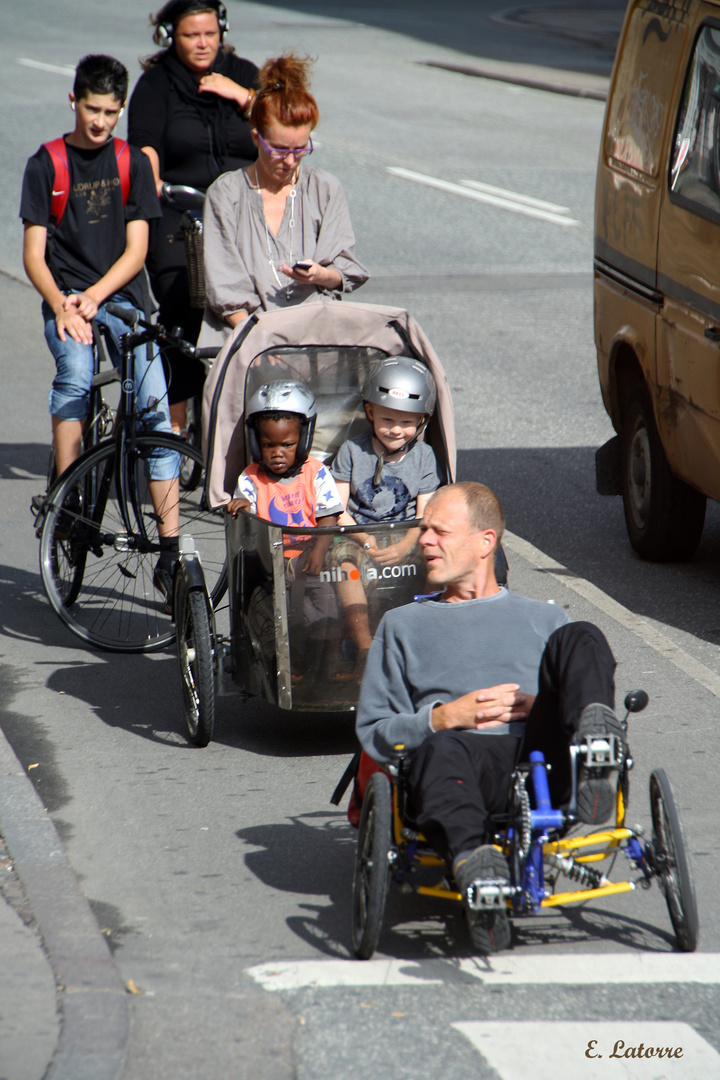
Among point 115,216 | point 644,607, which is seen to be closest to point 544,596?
point 644,607

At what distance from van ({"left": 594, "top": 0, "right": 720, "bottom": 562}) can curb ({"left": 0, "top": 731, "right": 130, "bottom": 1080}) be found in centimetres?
347

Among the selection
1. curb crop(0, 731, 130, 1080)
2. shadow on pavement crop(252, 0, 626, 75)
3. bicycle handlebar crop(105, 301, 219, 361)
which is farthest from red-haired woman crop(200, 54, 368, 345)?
shadow on pavement crop(252, 0, 626, 75)

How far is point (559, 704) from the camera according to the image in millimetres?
3934

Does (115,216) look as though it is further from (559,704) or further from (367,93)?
(367,93)

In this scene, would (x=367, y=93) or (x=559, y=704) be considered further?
(x=367, y=93)

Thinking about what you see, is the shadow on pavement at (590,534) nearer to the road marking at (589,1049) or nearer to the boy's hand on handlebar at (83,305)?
the boy's hand on handlebar at (83,305)

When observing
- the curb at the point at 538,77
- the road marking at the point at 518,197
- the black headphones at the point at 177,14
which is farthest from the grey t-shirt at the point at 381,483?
the curb at the point at 538,77

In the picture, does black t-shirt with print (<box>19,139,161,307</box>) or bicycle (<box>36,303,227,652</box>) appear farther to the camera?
black t-shirt with print (<box>19,139,161,307</box>)

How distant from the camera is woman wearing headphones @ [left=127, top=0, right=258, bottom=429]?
25.5ft

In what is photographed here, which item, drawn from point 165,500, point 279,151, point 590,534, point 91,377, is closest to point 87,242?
point 91,377

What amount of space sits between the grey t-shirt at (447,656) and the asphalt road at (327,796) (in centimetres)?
63

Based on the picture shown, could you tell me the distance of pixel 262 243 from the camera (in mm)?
6367

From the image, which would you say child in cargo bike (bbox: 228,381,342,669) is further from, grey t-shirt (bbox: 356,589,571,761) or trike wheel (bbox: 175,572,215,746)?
grey t-shirt (bbox: 356,589,571,761)

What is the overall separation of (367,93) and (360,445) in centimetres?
2006
